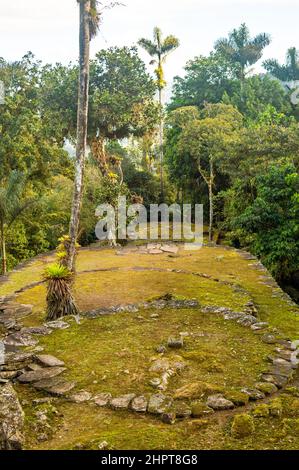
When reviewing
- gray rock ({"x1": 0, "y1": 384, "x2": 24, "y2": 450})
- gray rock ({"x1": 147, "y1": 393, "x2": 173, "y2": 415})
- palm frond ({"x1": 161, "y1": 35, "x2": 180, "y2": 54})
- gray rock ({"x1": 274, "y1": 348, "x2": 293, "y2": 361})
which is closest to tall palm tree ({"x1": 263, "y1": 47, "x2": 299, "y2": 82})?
palm frond ({"x1": 161, "y1": 35, "x2": 180, "y2": 54})

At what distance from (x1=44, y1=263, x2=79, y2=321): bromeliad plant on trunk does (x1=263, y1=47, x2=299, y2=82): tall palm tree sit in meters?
35.8

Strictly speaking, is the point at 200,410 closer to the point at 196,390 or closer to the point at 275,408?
the point at 196,390

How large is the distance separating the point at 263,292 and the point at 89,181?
16.3 m

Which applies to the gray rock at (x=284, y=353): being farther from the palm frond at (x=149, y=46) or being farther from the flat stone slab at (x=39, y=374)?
the palm frond at (x=149, y=46)

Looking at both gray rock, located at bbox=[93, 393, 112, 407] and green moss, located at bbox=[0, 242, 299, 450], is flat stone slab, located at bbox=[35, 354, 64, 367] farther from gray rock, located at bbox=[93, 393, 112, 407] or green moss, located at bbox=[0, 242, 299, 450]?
gray rock, located at bbox=[93, 393, 112, 407]

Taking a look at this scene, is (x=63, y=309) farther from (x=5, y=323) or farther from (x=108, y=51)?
(x=108, y=51)

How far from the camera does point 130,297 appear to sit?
1063 centimetres

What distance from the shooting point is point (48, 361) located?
21.1 feet

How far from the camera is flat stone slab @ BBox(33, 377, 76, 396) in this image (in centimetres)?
554

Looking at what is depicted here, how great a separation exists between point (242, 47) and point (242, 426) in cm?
3639

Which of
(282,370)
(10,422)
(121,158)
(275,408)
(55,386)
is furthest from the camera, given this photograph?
(121,158)

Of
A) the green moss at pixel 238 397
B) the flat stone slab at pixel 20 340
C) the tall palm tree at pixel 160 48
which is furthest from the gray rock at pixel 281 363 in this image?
the tall palm tree at pixel 160 48
